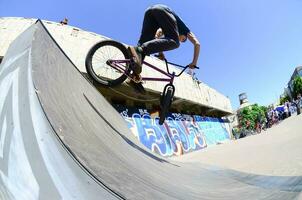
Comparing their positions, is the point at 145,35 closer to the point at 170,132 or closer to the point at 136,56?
the point at 136,56

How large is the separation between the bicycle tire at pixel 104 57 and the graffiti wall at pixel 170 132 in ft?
29.4

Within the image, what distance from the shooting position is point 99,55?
4949 millimetres

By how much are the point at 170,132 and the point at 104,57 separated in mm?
13084

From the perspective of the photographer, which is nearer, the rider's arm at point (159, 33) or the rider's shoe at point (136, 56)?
the rider's shoe at point (136, 56)

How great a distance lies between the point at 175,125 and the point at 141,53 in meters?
15.1

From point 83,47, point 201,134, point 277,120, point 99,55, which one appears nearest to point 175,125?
point 201,134

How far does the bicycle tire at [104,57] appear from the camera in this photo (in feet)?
15.6

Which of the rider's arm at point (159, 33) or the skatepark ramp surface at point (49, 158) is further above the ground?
the rider's arm at point (159, 33)

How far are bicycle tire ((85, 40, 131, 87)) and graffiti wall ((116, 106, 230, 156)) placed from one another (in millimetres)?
8949

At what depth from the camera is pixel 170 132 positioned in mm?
17578


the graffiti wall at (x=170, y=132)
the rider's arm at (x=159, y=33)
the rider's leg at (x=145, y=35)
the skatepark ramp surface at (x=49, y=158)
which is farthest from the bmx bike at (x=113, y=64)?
the graffiti wall at (x=170, y=132)

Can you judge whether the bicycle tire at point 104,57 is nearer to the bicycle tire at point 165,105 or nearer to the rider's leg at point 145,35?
the rider's leg at point 145,35

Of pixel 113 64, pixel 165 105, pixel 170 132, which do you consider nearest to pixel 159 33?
pixel 113 64

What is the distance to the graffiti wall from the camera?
574 inches
